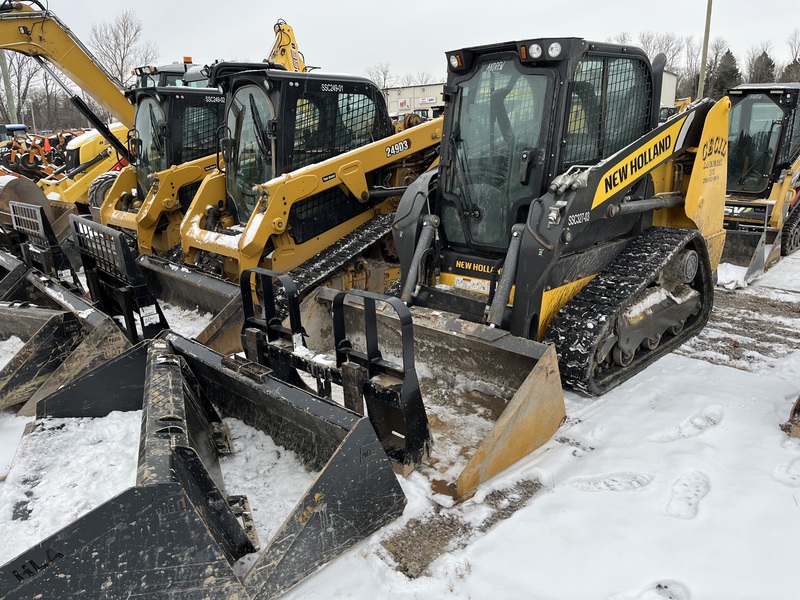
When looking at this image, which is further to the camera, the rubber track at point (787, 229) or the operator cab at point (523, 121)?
the rubber track at point (787, 229)

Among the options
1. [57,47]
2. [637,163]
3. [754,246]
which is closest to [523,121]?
[637,163]

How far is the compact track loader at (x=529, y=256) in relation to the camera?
3.28 m

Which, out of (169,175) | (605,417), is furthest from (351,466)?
(169,175)

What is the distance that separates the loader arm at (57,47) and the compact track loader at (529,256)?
6.79 m

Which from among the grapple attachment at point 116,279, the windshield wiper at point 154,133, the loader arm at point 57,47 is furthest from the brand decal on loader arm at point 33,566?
the loader arm at point 57,47

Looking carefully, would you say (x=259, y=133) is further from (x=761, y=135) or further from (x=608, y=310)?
(x=761, y=135)

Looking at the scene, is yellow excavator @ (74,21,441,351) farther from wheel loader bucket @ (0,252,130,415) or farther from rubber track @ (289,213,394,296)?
wheel loader bucket @ (0,252,130,415)

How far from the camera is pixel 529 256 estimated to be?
12.4ft

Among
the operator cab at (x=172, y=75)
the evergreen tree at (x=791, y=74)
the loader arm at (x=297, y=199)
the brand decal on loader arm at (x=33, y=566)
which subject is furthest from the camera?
the evergreen tree at (x=791, y=74)

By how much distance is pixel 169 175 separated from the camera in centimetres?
721

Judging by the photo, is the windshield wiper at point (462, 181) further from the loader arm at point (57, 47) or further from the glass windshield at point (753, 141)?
the loader arm at point (57, 47)

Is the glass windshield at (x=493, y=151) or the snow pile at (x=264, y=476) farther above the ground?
the glass windshield at (x=493, y=151)

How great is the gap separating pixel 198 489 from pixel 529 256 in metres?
2.42

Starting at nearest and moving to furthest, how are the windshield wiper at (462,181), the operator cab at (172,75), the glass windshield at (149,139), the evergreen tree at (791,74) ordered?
the windshield wiper at (462,181) < the glass windshield at (149,139) < the operator cab at (172,75) < the evergreen tree at (791,74)
